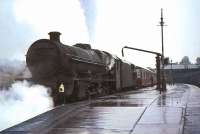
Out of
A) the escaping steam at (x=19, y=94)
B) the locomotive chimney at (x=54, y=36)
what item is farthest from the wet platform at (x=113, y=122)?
the locomotive chimney at (x=54, y=36)

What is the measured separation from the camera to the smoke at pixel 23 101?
16141 millimetres

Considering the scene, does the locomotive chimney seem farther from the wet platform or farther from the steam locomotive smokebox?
the wet platform

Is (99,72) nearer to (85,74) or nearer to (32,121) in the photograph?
(85,74)

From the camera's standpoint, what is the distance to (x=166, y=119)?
556 inches

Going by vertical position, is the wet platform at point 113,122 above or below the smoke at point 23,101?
below

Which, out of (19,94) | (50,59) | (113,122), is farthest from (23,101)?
(113,122)

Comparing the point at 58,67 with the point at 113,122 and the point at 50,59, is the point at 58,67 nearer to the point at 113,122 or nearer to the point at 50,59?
the point at 50,59

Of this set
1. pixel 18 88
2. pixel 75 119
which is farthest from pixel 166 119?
pixel 18 88

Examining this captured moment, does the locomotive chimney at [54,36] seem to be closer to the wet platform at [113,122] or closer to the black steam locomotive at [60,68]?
the black steam locomotive at [60,68]

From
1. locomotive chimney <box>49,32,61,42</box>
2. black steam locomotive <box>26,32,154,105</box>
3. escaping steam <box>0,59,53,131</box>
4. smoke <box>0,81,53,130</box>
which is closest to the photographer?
smoke <box>0,81,53,130</box>

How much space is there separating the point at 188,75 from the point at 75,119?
4839 inches

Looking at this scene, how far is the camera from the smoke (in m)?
16.1

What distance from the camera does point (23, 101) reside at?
19.1m

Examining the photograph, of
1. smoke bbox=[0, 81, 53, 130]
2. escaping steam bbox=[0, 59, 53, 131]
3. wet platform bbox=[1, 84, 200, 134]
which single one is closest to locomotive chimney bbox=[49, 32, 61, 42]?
escaping steam bbox=[0, 59, 53, 131]
